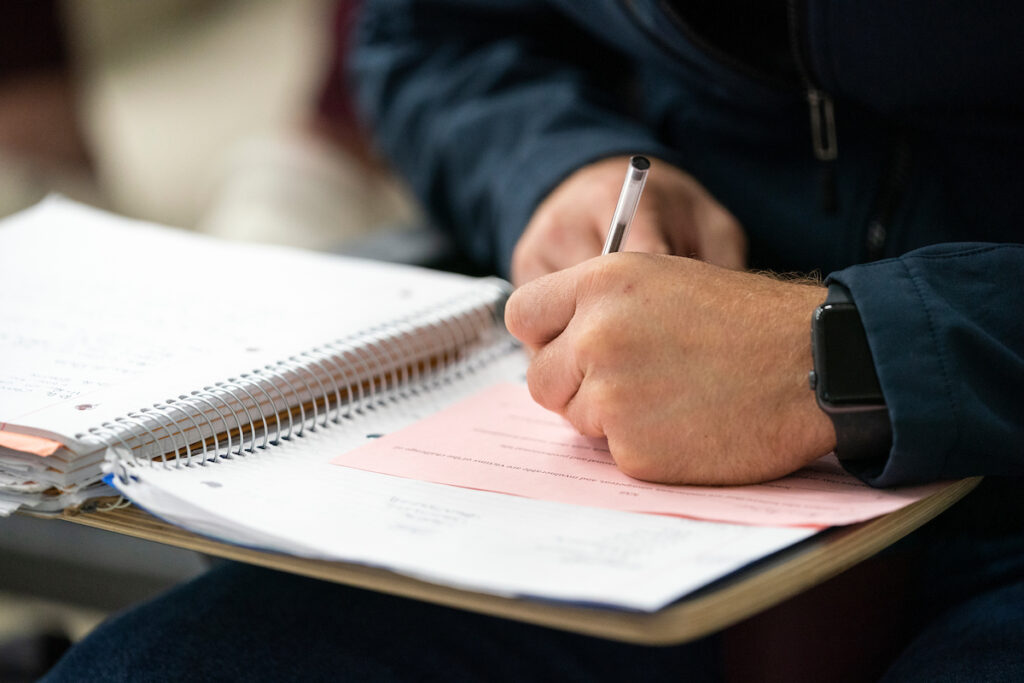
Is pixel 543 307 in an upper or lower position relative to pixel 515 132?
lower

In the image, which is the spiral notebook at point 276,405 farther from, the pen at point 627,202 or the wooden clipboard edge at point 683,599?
the pen at point 627,202

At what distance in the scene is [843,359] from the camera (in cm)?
46

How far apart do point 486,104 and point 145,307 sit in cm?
46

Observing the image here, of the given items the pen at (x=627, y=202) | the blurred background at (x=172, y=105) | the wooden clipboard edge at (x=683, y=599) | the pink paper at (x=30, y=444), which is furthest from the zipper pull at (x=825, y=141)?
the blurred background at (x=172, y=105)

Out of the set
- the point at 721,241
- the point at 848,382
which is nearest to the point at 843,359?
the point at 848,382

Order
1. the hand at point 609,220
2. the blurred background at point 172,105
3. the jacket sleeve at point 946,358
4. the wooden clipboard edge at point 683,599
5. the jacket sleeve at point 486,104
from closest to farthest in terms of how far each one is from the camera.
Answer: the wooden clipboard edge at point 683,599 → the jacket sleeve at point 946,358 → the hand at point 609,220 → the jacket sleeve at point 486,104 → the blurred background at point 172,105

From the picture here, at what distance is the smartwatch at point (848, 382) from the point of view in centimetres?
46

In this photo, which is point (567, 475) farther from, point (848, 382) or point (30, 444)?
point (30, 444)

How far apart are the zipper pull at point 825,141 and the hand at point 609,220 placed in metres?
0.10

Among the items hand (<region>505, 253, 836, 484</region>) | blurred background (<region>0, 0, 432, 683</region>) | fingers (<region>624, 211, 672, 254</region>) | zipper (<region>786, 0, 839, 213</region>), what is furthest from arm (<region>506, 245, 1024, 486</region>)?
blurred background (<region>0, 0, 432, 683</region>)

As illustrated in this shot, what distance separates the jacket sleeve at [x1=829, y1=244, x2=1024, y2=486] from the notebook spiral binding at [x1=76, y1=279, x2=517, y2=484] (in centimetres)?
29

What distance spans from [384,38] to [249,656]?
822 millimetres

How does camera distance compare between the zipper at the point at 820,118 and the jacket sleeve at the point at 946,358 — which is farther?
the zipper at the point at 820,118

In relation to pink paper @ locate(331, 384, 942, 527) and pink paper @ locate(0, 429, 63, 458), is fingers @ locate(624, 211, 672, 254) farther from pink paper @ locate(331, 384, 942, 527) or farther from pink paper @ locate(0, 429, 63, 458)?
pink paper @ locate(0, 429, 63, 458)
